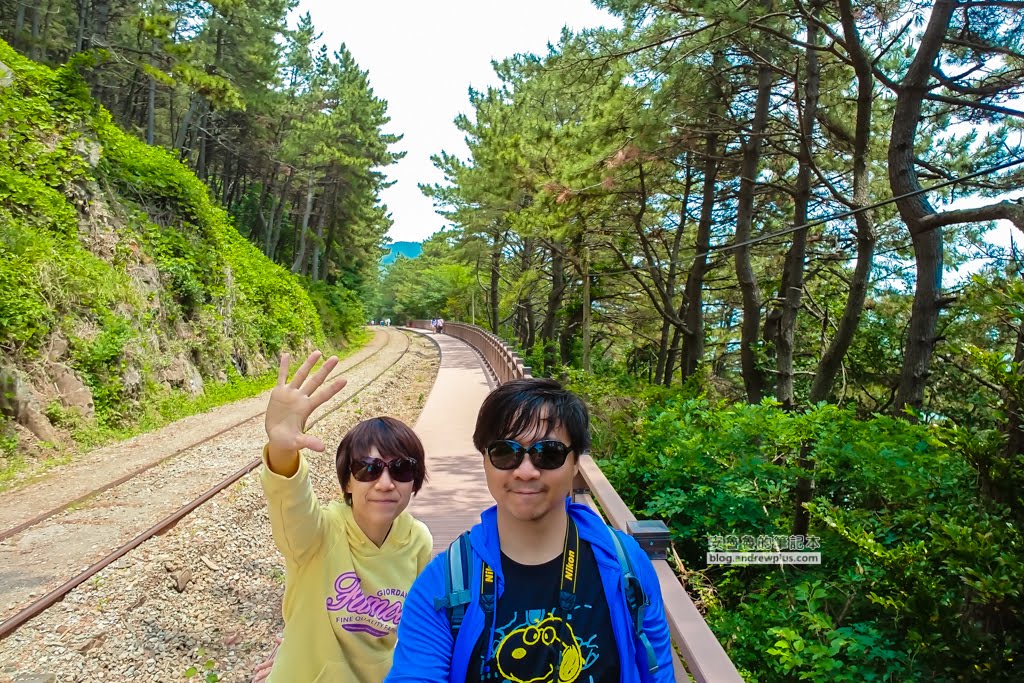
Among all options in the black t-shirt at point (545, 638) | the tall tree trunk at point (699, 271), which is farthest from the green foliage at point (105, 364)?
the black t-shirt at point (545, 638)

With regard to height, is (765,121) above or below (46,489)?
above

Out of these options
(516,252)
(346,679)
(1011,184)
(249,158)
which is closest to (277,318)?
(516,252)

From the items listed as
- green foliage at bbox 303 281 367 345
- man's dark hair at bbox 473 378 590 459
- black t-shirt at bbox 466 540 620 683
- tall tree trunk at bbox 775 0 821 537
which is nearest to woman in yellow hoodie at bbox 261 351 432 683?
man's dark hair at bbox 473 378 590 459

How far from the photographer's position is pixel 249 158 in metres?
34.6

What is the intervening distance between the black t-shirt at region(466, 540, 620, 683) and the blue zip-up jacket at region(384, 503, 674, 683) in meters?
0.02

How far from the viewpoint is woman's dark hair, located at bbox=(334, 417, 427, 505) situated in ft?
7.11

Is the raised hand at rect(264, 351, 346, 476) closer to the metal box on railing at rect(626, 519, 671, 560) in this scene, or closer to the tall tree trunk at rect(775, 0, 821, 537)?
the metal box on railing at rect(626, 519, 671, 560)

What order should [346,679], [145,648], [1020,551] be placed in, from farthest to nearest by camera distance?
[145,648]
[1020,551]
[346,679]

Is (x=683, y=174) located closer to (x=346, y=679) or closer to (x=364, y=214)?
(x=346, y=679)

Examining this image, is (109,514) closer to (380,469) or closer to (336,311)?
(380,469)

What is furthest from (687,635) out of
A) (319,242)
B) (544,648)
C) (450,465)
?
(319,242)

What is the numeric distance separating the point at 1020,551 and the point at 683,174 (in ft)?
46.4

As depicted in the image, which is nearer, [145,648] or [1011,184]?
[145,648]

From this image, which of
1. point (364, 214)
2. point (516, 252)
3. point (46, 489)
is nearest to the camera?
point (46, 489)
